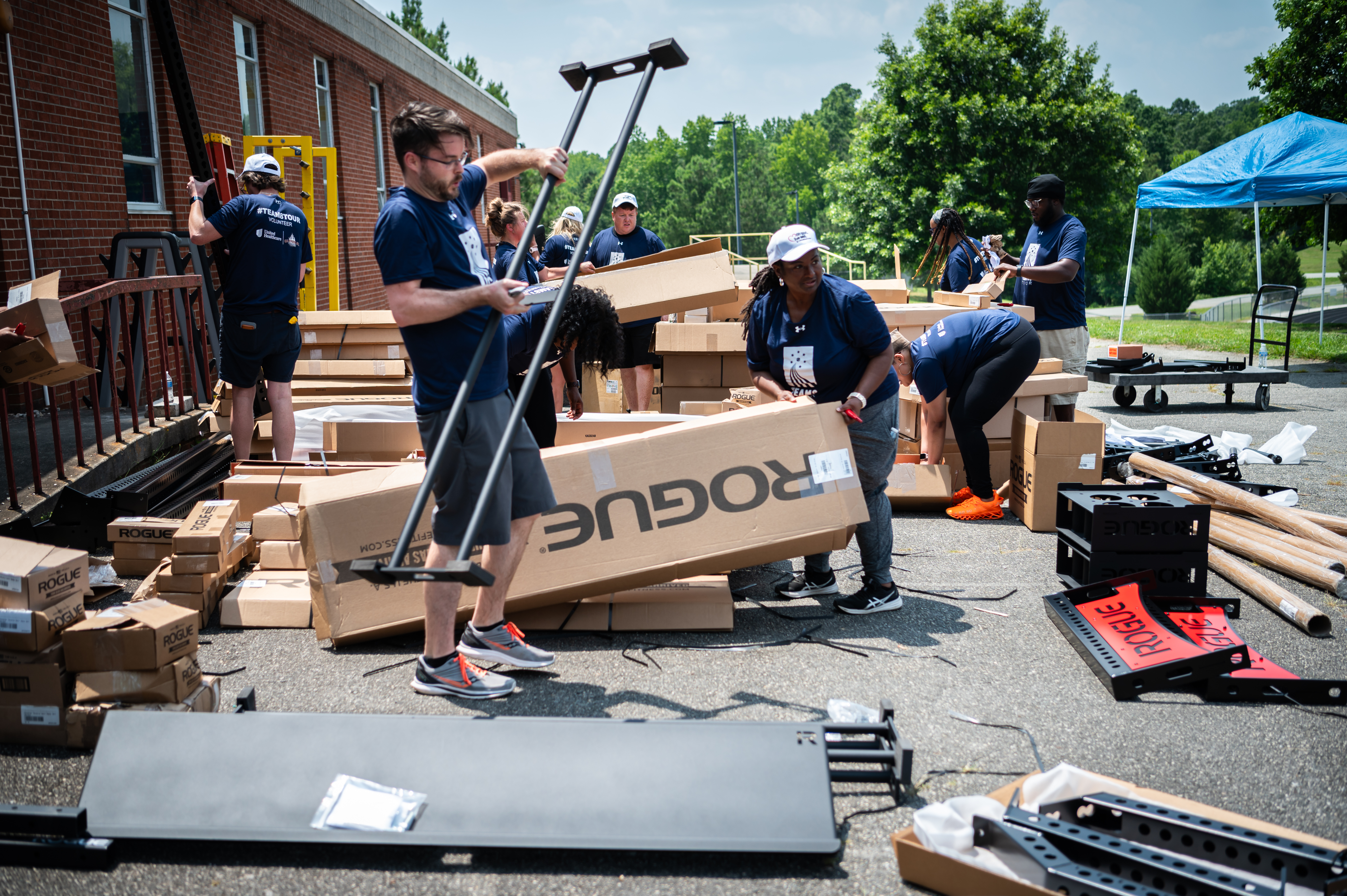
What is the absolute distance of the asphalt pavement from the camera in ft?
8.16

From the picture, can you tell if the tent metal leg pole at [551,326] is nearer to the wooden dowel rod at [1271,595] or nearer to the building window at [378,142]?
the wooden dowel rod at [1271,595]

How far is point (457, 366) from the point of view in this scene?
10.7 feet

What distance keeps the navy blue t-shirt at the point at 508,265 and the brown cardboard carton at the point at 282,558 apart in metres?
2.50

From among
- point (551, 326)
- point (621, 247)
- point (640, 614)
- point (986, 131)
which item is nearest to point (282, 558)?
point (640, 614)

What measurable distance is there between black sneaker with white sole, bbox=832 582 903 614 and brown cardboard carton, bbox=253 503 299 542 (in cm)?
280

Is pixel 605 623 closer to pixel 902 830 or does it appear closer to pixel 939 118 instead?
pixel 902 830

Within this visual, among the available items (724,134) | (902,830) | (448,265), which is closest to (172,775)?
(448,265)

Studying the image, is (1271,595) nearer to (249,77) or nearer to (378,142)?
(249,77)

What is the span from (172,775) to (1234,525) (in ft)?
18.3

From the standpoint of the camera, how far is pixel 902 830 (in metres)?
2.54

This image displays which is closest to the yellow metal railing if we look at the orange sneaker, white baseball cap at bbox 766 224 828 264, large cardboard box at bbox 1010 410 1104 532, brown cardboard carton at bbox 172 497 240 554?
white baseball cap at bbox 766 224 828 264

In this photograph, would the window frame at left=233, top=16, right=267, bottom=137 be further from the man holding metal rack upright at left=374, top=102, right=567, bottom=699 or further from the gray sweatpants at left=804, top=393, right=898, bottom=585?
the gray sweatpants at left=804, top=393, right=898, bottom=585

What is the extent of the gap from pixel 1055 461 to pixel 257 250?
5.19 metres

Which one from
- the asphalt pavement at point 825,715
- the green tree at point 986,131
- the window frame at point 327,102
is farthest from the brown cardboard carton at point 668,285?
the green tree at point 986,131
